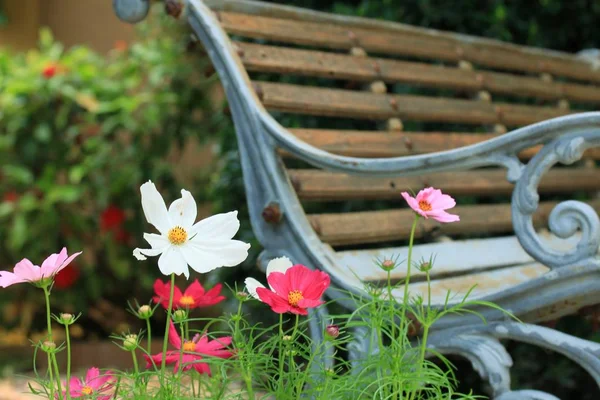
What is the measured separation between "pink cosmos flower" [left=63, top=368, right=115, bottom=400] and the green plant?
254cm

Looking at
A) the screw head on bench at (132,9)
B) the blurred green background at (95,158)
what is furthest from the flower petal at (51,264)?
the blurred green background at (95,158)

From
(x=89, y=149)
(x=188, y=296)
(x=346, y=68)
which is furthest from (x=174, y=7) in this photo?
(x=89, y=149)

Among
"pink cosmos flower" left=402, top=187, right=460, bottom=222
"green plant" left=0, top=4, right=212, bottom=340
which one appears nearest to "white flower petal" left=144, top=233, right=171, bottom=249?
"pink cosmos flower" left=402, top=187, right=460, bottom=222

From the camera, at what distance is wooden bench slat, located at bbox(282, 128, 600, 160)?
197cm

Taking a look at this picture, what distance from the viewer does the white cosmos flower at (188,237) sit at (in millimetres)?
972

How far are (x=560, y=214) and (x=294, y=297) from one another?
1.76 feet

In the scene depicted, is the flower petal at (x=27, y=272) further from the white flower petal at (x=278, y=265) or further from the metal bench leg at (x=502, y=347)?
the metal bench leg at (x=502, y=347)

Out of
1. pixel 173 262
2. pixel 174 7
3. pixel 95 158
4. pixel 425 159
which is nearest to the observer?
pixel 173 262

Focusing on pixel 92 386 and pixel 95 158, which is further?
pixel 95 158

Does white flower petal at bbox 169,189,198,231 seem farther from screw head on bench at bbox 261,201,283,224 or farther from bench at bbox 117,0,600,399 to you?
screw head on bench at bbox 261,201,283,224

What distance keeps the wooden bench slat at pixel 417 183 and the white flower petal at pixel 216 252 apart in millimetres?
677

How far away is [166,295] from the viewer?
115cm

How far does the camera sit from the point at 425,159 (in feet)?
4.94

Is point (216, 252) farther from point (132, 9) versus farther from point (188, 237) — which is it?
point (132, 9)
